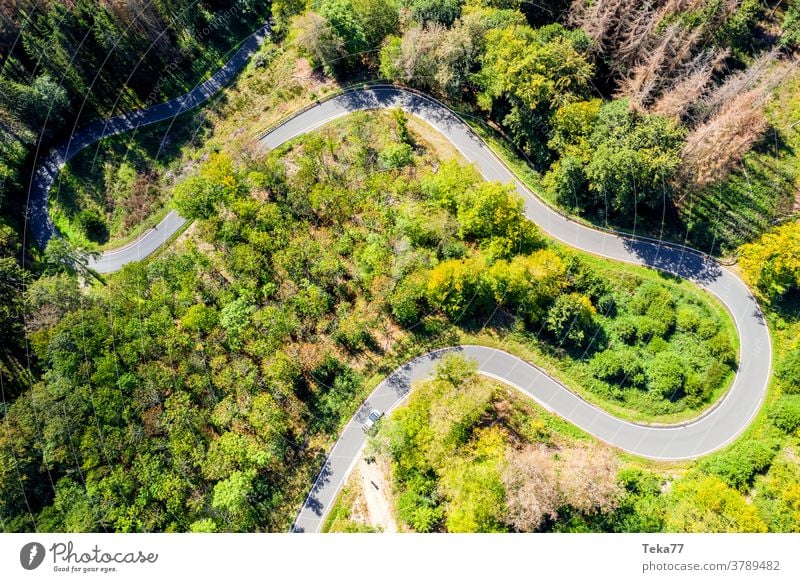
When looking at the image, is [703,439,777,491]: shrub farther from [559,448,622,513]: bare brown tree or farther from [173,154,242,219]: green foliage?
[173,154,242,219]: green foliage

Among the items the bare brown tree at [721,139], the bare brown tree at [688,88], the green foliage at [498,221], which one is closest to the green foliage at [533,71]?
the bare brown tree at [688,88]

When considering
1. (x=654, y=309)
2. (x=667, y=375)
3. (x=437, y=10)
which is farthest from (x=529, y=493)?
(x=437, y=10)

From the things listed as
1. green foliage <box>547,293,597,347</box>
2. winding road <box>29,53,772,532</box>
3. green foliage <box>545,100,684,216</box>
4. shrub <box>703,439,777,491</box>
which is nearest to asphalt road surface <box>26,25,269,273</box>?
winding road <box>29,53,772,532</box>

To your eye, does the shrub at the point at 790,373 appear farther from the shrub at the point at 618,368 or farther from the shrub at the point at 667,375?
the shrub at the point at 618,368

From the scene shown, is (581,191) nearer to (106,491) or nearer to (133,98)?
(106,491)

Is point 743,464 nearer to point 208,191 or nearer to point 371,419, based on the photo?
point 371,419

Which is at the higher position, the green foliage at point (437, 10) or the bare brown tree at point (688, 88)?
the green foliage at point (437, 10)

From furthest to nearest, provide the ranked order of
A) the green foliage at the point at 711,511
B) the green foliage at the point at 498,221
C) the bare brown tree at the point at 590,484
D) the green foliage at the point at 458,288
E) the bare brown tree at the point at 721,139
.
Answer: the green foliage at the point at 498,221 → the green foliage at the point at 458,288 → the bare brown tree at the point at 721,139 → the bare brown tree at the point at 590,484 → the green foliage at the point at 711,511

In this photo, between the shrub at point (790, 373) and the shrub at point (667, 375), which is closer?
the shrub at point (790, 373)
